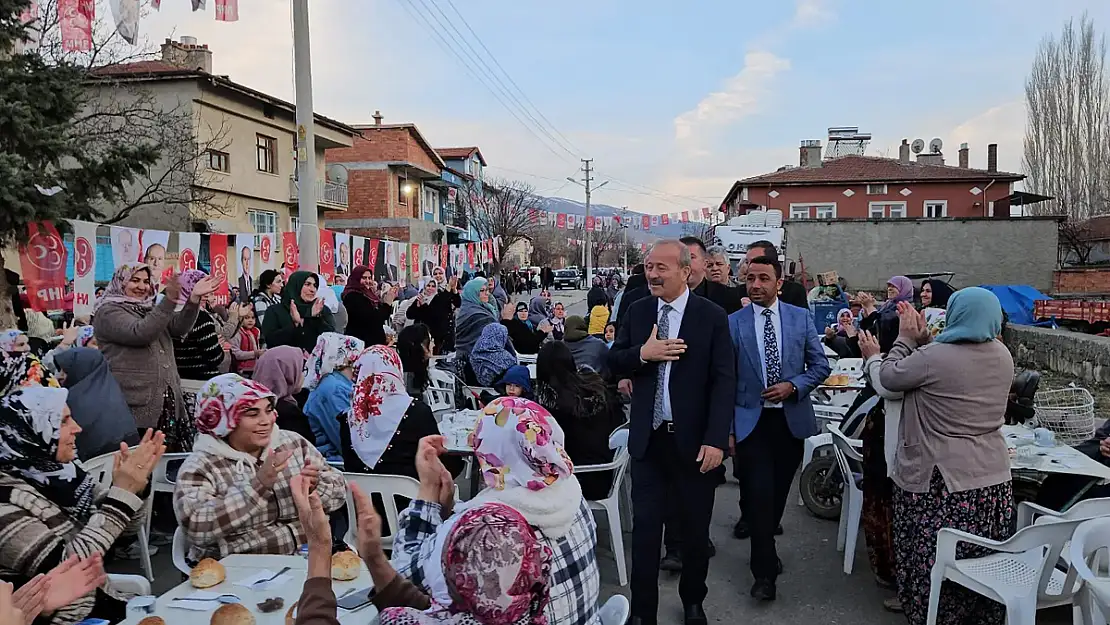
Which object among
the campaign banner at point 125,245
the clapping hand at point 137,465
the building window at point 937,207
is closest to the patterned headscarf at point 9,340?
the clapping hand at point 137,465

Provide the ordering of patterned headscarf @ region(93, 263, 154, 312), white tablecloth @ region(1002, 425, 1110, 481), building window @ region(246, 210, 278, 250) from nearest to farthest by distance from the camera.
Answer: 1. white tablecloth @ region(1002, 425, 1110, 481)
2. patterned headscarf @ region(93, 263, 154, 312)
3. building window @ region(246, 210, 278, 250)

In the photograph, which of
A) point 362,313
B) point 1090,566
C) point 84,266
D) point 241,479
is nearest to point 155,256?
point 84,266

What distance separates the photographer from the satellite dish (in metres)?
31.7

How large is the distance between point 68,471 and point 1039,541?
147 inches

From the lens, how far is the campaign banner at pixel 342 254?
15.0 metres

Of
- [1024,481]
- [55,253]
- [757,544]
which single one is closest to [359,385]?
[757,544]

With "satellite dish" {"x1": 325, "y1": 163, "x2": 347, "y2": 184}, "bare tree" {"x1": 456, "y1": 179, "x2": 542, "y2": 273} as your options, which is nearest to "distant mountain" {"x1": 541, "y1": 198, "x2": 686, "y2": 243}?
"bare tree" {"x1": 456, "y1": 179, "x2": 542, "y2": 273}

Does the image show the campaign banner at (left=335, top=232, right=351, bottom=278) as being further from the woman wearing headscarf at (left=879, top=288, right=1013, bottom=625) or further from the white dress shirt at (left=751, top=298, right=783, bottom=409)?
the woman wearing headscarf at (left=879, top=288, right=1013, bottom=625)

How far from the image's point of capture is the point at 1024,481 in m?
4.28

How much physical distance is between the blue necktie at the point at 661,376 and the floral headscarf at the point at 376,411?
1.28 metres

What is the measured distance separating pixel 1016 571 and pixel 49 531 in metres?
3.78

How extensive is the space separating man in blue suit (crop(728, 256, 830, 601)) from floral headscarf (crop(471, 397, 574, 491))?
6.67 ft

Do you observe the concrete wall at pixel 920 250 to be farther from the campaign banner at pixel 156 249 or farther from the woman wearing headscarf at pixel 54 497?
the woman wearing headscarf at pixel 54 497

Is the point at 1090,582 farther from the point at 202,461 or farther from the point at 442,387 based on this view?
the point at 442,387
